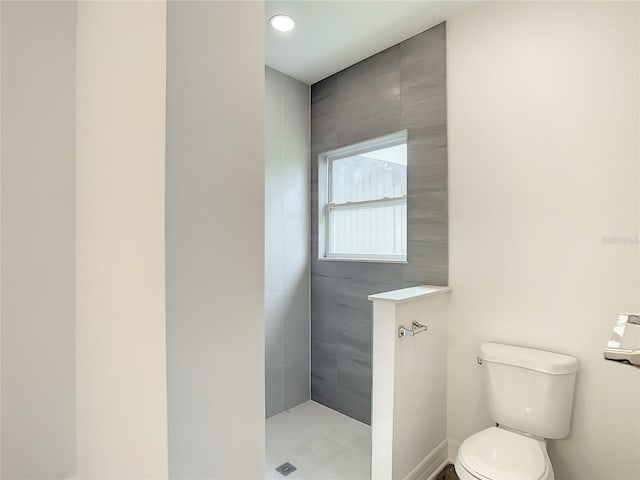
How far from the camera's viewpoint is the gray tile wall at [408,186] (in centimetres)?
209

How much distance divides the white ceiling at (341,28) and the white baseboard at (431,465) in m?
2.51

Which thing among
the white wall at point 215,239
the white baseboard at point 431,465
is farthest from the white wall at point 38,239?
the white baseboard at point 431,465

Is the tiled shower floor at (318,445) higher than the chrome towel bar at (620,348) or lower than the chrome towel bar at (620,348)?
lower

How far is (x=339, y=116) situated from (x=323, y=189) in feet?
1.92

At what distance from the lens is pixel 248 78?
599 millimetres

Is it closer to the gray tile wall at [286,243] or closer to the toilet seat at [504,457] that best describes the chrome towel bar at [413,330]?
the toilet seat at [504,457]

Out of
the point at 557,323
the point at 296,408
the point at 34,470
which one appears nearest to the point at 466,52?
the point at 557,323

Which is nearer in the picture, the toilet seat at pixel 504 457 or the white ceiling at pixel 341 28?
the toilet seat at pixel 504 457

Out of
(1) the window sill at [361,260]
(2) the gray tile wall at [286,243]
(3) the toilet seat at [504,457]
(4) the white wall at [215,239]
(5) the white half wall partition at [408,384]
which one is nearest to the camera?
(4) the white wall at [215,239]

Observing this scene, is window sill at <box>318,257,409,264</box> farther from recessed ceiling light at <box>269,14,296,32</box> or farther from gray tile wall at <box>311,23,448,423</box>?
recessed ceiling light at <box>269,14,296,32</box>

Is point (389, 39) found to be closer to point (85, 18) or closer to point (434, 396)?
point (85, 18)

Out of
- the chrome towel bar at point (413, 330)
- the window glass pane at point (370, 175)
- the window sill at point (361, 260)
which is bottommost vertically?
the chrome towel bar at point (413, 330)

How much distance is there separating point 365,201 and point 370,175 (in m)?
0.20

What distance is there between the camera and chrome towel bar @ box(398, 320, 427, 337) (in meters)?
1.62
